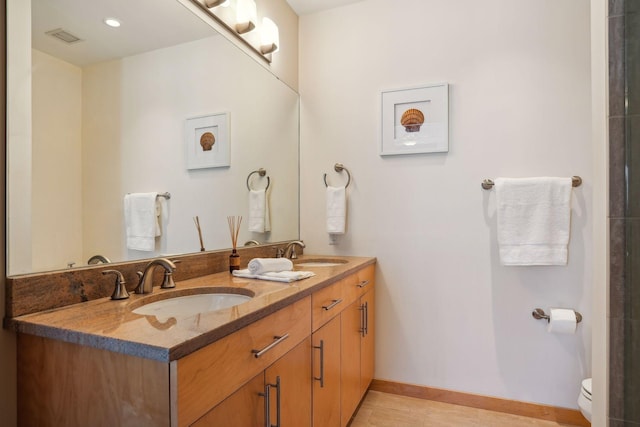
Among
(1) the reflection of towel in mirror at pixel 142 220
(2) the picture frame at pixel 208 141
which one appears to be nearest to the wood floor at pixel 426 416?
(1) the reflection of towel in mirror at pixel 142 220

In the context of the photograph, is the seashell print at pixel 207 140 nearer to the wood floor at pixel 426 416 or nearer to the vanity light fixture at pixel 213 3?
the vanity light fixture at pixel 213 3

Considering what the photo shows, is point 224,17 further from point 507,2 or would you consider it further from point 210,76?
point 507,2

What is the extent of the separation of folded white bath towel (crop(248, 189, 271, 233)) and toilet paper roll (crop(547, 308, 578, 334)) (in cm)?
165

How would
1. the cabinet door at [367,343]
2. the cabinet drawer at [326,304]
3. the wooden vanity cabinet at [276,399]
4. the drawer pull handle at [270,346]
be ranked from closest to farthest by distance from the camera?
the wooden vanity cabinet at [276,399], the drawer pull handle at [270,346], the cabinet drawer at [326,304], the cabinet door at [367,343]

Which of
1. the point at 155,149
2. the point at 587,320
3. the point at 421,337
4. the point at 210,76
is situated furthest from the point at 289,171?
the point at 587,320

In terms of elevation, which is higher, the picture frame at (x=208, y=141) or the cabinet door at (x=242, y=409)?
the picture frame at (x=208, y=141)

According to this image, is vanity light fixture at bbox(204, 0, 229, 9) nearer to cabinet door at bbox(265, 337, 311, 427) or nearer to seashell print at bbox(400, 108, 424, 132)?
seashell print at bbox(400, 108, 424, 132)

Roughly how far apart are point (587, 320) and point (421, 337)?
88 cm

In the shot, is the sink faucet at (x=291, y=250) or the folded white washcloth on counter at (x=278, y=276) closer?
the folded white washcloth on counter at (x=278, y=276)

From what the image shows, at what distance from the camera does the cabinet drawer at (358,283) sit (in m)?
1.78

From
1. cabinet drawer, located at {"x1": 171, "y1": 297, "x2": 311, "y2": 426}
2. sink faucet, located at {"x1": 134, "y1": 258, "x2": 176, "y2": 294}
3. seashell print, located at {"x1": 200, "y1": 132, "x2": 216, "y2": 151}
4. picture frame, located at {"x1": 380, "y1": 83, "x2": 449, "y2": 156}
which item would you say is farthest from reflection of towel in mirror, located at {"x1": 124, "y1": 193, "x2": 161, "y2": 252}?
picture frame, located at {"x1": 380, "y1": 83, "x2": 449, "y2": 156}

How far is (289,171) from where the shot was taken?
240cm

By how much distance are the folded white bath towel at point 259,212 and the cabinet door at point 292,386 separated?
906 mm

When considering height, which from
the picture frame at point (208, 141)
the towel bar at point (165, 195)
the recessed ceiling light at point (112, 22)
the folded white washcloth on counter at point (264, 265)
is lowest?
the folded white washcloth on counter at point (264, 265)
